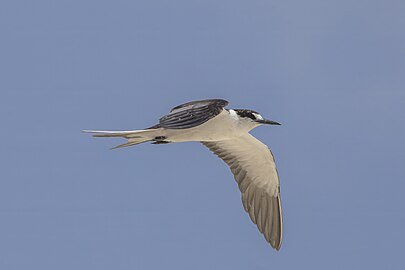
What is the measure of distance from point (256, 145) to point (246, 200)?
121cm

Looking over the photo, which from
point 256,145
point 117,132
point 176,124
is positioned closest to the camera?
point 176,124

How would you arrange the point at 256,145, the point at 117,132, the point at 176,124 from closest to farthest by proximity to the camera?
the point at 176,124 → the point at 117,132 → the point at 256,145

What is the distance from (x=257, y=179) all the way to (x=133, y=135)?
3637mm

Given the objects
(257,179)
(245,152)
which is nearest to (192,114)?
(245,152)

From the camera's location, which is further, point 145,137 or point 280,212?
point 280,212

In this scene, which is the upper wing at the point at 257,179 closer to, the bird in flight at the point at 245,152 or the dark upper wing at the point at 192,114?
the bird in flight at the point at 245,152

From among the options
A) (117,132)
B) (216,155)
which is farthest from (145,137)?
(216,155)

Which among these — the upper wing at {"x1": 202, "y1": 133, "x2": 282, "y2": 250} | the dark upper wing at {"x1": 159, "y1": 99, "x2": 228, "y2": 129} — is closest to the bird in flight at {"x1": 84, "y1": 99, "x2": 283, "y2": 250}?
the upper wing at {"x1": 202, "y1": 133, "x2": 282, "y2": 250}

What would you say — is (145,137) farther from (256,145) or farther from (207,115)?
(256,145)

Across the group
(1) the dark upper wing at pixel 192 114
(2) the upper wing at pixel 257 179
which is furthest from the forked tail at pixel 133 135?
(2) the upper wing at pixel 257 179

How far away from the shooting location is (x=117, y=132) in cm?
1466

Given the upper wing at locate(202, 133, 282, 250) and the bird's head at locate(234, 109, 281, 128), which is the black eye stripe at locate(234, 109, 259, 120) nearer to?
the bird's head at locate(234, 109, 281, 128)

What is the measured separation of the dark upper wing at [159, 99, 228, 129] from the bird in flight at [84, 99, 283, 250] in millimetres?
483

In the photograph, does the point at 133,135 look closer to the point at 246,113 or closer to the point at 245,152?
the point at 246,113
